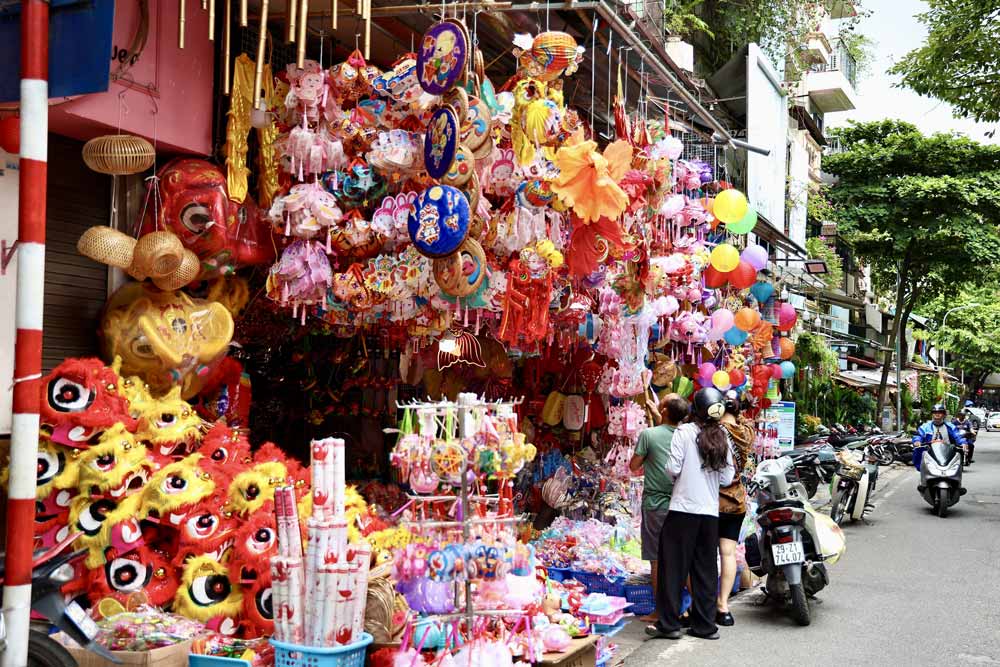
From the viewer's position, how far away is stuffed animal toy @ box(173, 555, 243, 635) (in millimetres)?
4820

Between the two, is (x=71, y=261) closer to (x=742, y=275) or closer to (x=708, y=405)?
(x=708, y=405)

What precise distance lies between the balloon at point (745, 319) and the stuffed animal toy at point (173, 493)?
8.32 m

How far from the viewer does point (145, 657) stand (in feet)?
13.8

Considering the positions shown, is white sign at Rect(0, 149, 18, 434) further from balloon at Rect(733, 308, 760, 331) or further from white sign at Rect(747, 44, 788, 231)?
white sign at Rect(747, 44, 788, 231)

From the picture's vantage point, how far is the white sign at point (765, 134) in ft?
46.6

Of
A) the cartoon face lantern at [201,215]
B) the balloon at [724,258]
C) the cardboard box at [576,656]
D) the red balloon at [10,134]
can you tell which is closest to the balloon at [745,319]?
the balloon at [724,258]

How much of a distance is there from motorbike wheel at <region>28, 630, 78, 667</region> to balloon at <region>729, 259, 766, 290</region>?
8.27m

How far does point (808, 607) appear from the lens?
24.0 ft

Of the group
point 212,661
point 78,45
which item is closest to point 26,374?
point 78,45

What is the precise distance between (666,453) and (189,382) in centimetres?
343

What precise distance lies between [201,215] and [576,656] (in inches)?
138

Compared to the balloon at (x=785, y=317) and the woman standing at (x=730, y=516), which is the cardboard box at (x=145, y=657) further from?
the balloon at (x=785, y=317)

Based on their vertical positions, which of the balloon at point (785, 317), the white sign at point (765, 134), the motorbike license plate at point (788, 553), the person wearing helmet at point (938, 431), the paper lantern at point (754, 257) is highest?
the white sign at point (765, 134)

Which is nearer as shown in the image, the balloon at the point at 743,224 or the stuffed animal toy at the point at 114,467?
the stuffed animal toy at the point at 114,467
